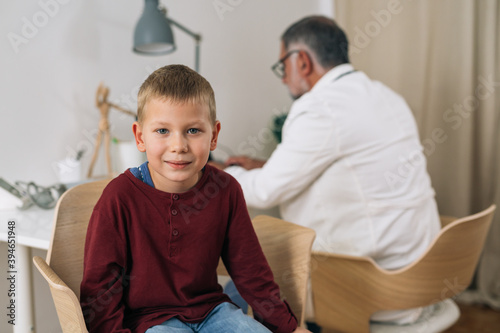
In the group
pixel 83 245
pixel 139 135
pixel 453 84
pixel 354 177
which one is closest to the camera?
pixel 139 135

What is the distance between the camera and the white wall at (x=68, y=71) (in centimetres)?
134

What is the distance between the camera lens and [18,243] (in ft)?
3.24

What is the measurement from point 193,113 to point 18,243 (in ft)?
1.89

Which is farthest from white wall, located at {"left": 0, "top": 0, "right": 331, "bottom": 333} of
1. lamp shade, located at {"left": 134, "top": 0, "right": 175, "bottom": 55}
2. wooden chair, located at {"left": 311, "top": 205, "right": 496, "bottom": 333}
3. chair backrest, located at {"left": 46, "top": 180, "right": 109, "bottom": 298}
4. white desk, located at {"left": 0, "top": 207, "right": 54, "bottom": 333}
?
wooden chair, located at {"left": 311, "top": 205, "right": 496, "bottom": 333}

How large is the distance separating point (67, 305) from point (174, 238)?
20 centimetres

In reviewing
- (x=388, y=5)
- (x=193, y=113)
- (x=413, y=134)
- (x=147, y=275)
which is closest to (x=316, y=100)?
(x=413, y=134)

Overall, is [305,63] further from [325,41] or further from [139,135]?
[139,135]

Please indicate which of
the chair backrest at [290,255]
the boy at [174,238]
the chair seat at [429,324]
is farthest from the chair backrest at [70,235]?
the chair seat at [429,324]

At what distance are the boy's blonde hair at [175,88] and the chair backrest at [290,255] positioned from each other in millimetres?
337

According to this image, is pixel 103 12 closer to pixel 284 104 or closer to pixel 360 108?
pixel 360 108

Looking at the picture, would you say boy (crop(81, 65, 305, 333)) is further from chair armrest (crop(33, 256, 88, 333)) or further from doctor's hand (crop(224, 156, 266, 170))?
doctor's hand (crop(224, 156, 266, 170))

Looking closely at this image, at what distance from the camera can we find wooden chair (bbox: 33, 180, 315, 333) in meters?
0.83

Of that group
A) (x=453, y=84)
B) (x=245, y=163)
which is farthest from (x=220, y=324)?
(x=453, y=84)

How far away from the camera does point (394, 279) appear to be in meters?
1.11
